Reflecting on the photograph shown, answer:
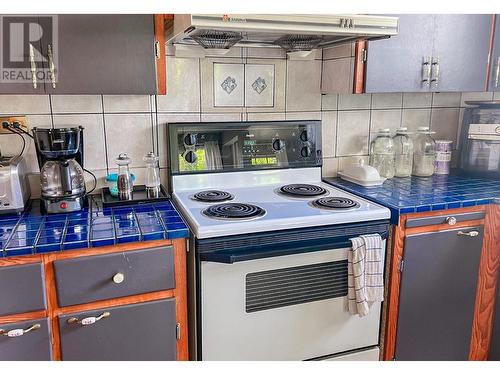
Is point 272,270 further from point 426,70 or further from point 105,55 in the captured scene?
point 426,70

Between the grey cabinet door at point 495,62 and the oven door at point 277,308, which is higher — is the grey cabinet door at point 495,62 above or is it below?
above

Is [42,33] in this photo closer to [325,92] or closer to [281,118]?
[281,118]

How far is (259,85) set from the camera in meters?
2.07

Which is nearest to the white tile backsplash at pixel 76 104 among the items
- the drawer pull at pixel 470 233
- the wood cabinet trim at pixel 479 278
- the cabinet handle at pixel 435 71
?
the wood cabinet trim at pixel 479 278

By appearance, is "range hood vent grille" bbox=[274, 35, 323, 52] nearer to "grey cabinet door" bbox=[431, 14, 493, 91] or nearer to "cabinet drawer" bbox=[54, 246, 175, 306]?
"grey cabinet door" bbox=[431, 14, 493, 91]

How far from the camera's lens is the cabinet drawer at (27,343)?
1330 mm

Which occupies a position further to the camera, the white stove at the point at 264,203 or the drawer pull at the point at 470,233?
the drawer pull at the point at 470,233

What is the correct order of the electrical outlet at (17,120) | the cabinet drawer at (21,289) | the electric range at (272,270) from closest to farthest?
the cabinet drawer at (21,289)
the electric range at (272,270)
the electrical outlet at (17,120)

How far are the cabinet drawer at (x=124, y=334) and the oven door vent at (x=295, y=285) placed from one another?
29 centimetres

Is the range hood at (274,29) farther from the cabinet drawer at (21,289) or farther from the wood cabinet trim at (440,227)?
the cabinet drawer at (21,289)

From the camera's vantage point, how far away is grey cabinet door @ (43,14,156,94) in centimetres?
150

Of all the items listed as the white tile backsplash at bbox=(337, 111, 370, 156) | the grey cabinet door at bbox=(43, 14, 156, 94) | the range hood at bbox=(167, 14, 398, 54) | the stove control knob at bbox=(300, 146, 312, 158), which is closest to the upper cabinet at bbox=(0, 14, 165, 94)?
the grey cabinet door at bbox=(43, 14, 156, 94)

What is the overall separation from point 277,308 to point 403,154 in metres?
1.16

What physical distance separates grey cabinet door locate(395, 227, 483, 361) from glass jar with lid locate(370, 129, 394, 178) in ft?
1.76
